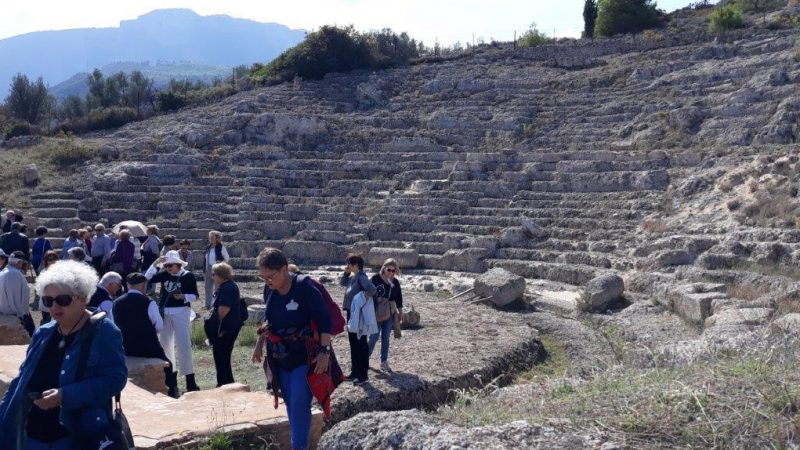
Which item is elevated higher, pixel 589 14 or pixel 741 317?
pixel 589 14

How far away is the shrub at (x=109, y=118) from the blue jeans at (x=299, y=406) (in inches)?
944

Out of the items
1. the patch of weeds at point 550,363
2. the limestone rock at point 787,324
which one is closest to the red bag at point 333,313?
the patch of weeds at point 550,363

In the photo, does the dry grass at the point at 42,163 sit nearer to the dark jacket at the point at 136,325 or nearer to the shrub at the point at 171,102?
the shrub at the point at 171,102

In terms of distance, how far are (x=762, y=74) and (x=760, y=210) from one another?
302 inches

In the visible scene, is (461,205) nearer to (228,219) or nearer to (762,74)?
(228,219)

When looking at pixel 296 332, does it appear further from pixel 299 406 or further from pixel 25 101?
pixel 25 101

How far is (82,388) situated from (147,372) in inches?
142

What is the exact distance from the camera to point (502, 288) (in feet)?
48.0

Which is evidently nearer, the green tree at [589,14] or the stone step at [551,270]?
the stone step at [551,270]

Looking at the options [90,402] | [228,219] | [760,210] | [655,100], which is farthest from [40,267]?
[655,100]

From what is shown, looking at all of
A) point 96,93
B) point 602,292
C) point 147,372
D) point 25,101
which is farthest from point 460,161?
point 96,93

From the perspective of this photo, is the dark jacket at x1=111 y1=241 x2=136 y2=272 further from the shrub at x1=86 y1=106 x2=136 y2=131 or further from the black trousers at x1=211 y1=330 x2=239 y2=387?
the shrub at x1=86 y1=106 x2=136 y2=131

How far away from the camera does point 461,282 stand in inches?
657

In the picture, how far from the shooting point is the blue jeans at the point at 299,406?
18.7ft
